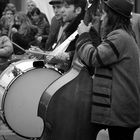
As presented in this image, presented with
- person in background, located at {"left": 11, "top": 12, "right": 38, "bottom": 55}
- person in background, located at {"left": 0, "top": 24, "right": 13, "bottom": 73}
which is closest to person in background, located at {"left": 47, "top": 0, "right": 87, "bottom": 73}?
person in background, located at {"left": 0, "top": 24, "right": 13, "bottom": 73}

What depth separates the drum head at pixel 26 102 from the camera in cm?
593

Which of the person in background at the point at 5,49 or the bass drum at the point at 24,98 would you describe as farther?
the person in background at the point at 5,49

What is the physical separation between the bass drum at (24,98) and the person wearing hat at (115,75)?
1.91 m

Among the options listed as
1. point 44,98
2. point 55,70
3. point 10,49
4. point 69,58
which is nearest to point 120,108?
point 44,98

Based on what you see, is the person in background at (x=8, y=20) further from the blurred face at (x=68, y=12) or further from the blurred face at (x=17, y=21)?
the blurred face at (x=68, y=12)

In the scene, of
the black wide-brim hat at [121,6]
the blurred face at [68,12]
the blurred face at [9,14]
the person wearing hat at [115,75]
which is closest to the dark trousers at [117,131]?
the person wearing hat at [115,75]

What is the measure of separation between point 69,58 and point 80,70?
1.16 metres

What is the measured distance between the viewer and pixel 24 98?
6016 millimetres

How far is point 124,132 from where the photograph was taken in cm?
414

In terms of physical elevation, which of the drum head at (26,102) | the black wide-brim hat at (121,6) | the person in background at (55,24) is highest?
the black wide-brim hat at (121,6)

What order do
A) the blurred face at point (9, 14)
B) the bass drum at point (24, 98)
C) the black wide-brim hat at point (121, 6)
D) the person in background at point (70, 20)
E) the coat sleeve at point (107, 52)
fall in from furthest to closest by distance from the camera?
the blurred face at point (9, 14) → the bass drum at point (24, 98) → the person in background at point (70, 20) → the black wide-brim hat at point (121, 6) → the coat sleeve at point (107, 52)

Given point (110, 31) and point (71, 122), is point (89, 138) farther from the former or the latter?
point (110, 31)

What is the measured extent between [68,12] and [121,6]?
151cm

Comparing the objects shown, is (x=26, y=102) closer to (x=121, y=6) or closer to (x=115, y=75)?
(x=115, y=75)
